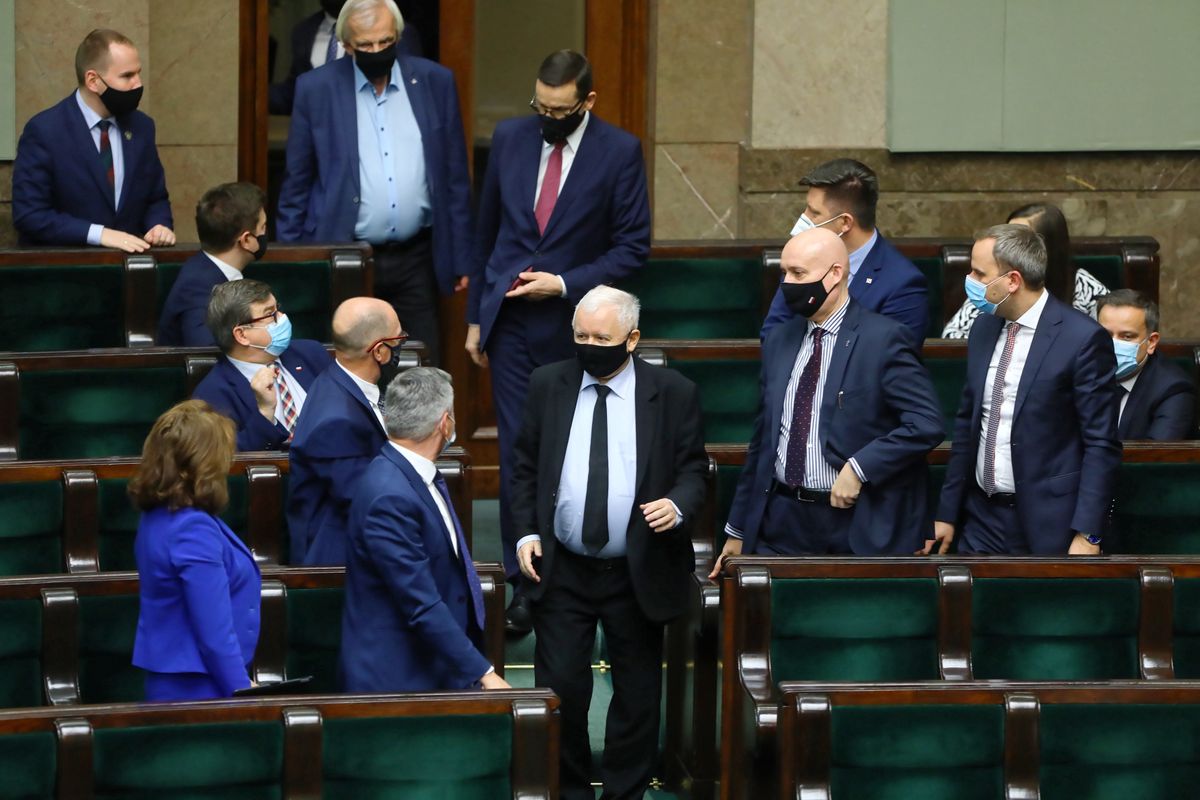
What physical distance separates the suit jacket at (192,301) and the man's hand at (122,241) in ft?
1.38

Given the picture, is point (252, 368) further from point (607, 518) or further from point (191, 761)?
point (191, 761)

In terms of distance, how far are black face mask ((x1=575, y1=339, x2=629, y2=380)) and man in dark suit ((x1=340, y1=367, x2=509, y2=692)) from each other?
0.69 m

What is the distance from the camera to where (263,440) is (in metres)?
5.12

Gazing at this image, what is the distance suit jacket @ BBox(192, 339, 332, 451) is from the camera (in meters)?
5.00

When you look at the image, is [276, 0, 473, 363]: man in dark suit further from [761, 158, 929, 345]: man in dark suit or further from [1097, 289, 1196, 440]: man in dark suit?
[1097, 289, 1196, 440]: man in dark suit

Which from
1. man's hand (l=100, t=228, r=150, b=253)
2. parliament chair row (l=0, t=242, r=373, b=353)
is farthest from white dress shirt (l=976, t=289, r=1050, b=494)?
man's hand (l=100, t=228, r=150, b=253)

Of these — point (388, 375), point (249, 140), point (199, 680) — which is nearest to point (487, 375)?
point (249, 140)

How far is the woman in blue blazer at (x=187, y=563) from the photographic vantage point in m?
3.88

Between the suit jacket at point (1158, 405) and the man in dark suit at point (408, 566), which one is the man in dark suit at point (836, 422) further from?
the suit jacket at point (1158, 405)

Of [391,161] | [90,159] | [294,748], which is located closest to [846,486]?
[294,748]

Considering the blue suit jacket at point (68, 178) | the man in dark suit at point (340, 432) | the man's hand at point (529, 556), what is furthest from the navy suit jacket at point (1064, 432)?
the blue suit jacket at point (68, 178)

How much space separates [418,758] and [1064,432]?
6.00 feet

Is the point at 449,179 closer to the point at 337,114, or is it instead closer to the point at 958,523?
the point at 337,114

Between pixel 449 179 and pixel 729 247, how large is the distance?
99 centimetres
